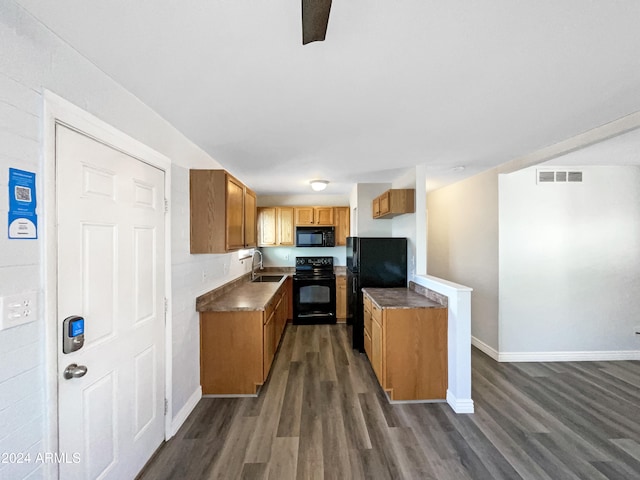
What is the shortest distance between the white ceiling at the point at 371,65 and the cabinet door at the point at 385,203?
90cm

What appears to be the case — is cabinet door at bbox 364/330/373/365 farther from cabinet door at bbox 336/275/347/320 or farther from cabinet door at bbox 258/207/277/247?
cabinet door at bbox 258/207/277/247

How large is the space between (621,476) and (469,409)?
88 cm

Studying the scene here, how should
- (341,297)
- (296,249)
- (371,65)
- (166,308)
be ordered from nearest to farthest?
(371,65)
(166,308)
(341,297)
(296,249)

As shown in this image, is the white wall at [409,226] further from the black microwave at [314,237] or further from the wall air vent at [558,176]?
the wall air vent at [558,176]

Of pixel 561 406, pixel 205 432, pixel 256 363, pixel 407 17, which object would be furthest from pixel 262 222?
pixel 561 406

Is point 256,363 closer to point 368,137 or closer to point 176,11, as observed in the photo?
point 368,137

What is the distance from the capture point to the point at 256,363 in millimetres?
2516

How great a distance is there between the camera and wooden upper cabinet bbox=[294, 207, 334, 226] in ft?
16.6

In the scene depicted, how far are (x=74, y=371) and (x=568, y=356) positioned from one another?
4.82 metres

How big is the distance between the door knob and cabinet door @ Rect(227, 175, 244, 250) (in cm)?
131

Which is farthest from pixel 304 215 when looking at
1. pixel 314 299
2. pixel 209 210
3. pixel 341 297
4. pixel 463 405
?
pixel 463 405

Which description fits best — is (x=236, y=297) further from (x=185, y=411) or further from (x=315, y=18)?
(x=315, y=18)

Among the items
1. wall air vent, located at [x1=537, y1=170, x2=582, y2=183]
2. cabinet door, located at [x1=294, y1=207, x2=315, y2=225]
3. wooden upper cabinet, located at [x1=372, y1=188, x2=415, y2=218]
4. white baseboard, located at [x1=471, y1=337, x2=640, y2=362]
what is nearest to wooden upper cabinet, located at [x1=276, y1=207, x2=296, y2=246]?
cabinet door, located at [x1=294, y1=207, x2=315, y2=225]

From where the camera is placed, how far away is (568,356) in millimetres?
3266
